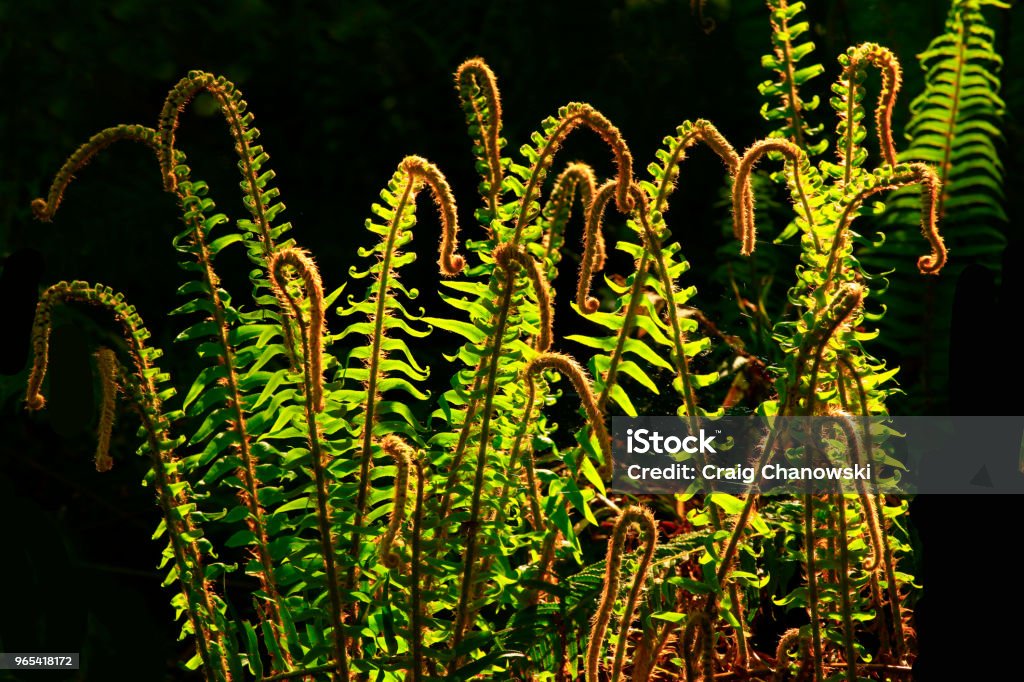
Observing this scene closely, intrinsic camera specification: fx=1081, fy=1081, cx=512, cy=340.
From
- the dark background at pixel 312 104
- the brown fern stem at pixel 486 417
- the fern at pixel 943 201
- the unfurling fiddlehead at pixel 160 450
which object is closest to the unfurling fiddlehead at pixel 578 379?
the brown fern stem at pixel 486 417

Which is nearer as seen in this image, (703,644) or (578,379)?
(578,379)

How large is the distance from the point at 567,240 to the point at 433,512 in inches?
45.6

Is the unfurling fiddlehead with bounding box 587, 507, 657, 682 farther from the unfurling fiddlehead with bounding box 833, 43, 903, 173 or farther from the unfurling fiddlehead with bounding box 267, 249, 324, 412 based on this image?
the unfurling fiddlehead with bounding box 833, 43, 903, 173

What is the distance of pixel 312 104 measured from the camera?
207 cm

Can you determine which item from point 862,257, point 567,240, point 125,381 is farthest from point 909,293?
point 125,381

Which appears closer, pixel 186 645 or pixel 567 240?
pixel 186 645

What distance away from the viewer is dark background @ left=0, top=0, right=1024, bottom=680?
1726mm

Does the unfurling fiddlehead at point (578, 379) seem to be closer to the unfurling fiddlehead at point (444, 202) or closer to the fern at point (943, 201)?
the unfurling fiddlehead at point (444, 202)

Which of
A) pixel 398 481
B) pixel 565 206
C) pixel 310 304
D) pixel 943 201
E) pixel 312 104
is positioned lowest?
pixel 398 481

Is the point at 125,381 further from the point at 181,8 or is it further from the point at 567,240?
the point at 181,8

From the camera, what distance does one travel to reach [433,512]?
84cm

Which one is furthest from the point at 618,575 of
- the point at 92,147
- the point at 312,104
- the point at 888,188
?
the point at 312,104

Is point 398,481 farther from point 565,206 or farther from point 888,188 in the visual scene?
point 888,188

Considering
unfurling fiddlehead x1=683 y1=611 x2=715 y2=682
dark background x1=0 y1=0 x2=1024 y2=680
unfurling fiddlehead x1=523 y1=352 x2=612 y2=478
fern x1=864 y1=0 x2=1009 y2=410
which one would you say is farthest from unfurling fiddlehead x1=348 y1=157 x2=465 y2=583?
fern x1=864 y1=0 x2=1009 y2=410
